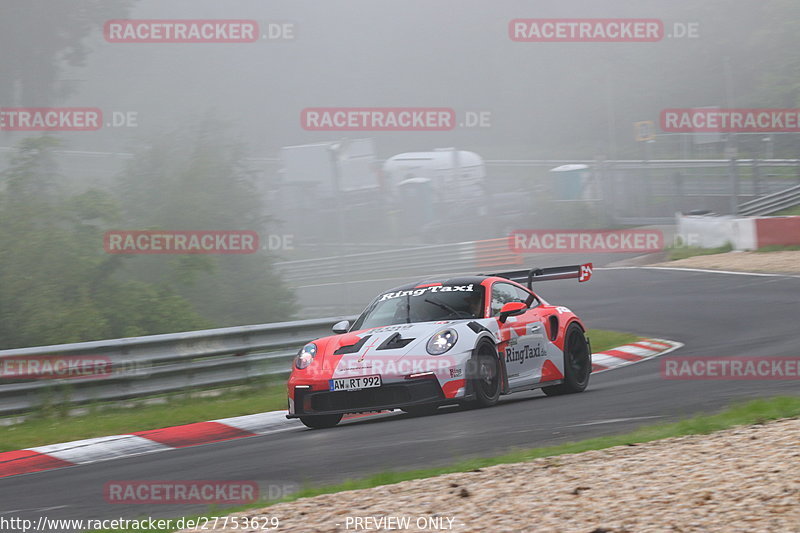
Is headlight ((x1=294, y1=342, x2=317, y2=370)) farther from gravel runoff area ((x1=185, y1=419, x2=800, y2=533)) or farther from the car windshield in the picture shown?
gravel runoff area ((x1=185, y1=419, x2=800, y2=533))

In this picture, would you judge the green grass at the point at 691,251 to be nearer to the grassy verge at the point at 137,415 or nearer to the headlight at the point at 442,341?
the grassy verge at the point at 137,415

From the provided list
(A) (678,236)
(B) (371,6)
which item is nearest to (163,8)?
(B) (371,6)

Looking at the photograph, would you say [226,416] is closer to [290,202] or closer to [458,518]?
[458,518]

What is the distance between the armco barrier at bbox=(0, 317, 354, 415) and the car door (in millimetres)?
2912

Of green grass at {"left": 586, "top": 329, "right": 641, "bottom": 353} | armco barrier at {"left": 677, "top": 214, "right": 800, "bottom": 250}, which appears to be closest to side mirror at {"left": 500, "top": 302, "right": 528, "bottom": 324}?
green grass at {"left": 586, "top": 329, "right": 641, "bottom": 353}

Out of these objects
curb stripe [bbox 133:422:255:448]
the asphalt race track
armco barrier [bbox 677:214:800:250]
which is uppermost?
armco barrier [bbox 677:214:800:250]

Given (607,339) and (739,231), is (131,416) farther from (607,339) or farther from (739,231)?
(739,231)

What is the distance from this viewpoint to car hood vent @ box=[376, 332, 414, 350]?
9594mm

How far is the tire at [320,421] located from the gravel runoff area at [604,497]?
3.86 meters

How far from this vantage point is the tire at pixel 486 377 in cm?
980

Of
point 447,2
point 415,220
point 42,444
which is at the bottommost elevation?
point 42,444

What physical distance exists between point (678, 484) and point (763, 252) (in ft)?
72.6

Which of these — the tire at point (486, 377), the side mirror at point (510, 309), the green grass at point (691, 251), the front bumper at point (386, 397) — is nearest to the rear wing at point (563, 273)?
the side mirror at point (510, 309)

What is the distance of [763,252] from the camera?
26219mm
